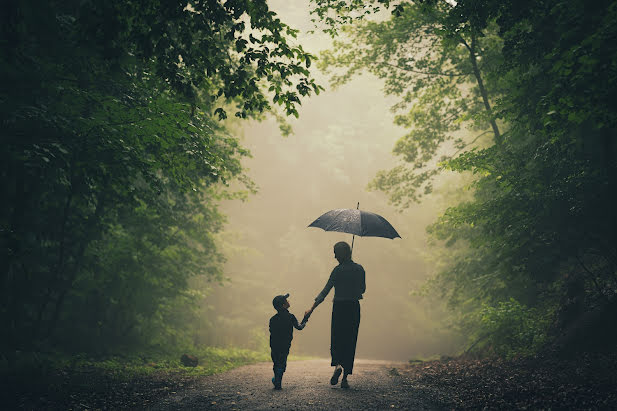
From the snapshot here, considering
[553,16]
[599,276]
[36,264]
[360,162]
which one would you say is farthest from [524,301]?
[360,162]

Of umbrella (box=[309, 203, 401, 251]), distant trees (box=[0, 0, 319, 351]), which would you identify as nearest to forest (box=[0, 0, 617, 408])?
distant trees (box=[0, 0, 319, 351])

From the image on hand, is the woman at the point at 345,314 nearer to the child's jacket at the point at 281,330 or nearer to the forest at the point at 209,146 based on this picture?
the child's jacket at the point at 281,330

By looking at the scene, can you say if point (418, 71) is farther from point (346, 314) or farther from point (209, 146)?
point (346, 314)

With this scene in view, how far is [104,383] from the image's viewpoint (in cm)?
555

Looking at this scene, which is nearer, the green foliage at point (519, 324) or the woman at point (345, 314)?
the woman at point (345, 314)

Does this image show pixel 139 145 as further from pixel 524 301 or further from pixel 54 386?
pixel 524 301

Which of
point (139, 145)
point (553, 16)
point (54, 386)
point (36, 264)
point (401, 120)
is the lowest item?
point (54, 386)

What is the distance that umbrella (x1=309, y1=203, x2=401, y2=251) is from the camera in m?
5.49

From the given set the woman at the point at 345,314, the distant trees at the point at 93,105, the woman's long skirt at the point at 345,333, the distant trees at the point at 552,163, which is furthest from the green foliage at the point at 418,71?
the distant trees at the point at 93,105

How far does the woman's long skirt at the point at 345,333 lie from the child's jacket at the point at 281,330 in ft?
→ 1.80

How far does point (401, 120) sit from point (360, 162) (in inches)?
1407

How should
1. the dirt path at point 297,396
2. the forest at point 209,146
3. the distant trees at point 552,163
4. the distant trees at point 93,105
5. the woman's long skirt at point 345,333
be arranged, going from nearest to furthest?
1. the distant trees at point 552,163
2. the distant trees at point 93,105
3. the forest at point 209,146
4. the dirt path at point 297,396
5. the woman's long skirt at point 345,333

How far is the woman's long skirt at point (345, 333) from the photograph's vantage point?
522 centimetres

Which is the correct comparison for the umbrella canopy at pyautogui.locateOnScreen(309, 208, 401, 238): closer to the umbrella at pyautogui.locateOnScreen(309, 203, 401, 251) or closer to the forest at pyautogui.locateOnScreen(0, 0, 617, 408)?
the umbrella at pyautogui.locateOnScreen(309, 203, 401, 251)
